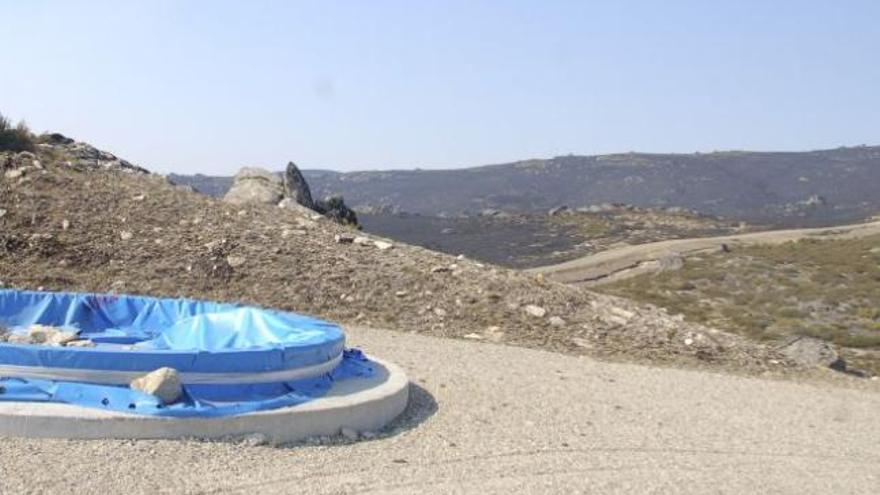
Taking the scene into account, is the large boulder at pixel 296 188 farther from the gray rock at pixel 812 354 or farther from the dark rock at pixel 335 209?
the gray rock at pixel 812 354

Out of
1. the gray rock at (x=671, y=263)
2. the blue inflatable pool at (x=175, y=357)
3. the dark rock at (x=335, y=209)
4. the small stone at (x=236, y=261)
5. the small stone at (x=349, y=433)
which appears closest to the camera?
the blue inflatable pool at (x=175, y=357)

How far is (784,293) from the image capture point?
68.6 ft

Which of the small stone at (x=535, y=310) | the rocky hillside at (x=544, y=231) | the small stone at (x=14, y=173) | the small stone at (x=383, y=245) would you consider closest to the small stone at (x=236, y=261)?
the small stone at (x=383, y=245)

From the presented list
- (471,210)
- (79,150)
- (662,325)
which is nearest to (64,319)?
(662,325)

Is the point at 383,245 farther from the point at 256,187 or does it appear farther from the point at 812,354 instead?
the point at 812,354

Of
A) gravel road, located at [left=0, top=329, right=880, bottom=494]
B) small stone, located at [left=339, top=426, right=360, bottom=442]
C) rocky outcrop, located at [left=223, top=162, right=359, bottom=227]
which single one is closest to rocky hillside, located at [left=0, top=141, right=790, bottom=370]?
gravel road, located at [left=0, top=329, right=880, bottom=494]

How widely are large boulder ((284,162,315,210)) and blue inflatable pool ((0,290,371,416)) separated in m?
10.2

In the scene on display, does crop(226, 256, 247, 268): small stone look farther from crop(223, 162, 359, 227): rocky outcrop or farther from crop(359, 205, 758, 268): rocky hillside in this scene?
crop(359, 205, 758, 268): rocky hillside

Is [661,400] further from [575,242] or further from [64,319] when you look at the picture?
[575,242]

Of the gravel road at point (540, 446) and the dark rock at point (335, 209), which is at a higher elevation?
the dark rock at point (335, 209)

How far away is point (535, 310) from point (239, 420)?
6.71m

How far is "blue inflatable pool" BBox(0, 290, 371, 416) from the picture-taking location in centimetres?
562

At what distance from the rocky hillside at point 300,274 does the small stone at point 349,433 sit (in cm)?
480

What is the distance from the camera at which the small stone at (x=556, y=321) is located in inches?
455
